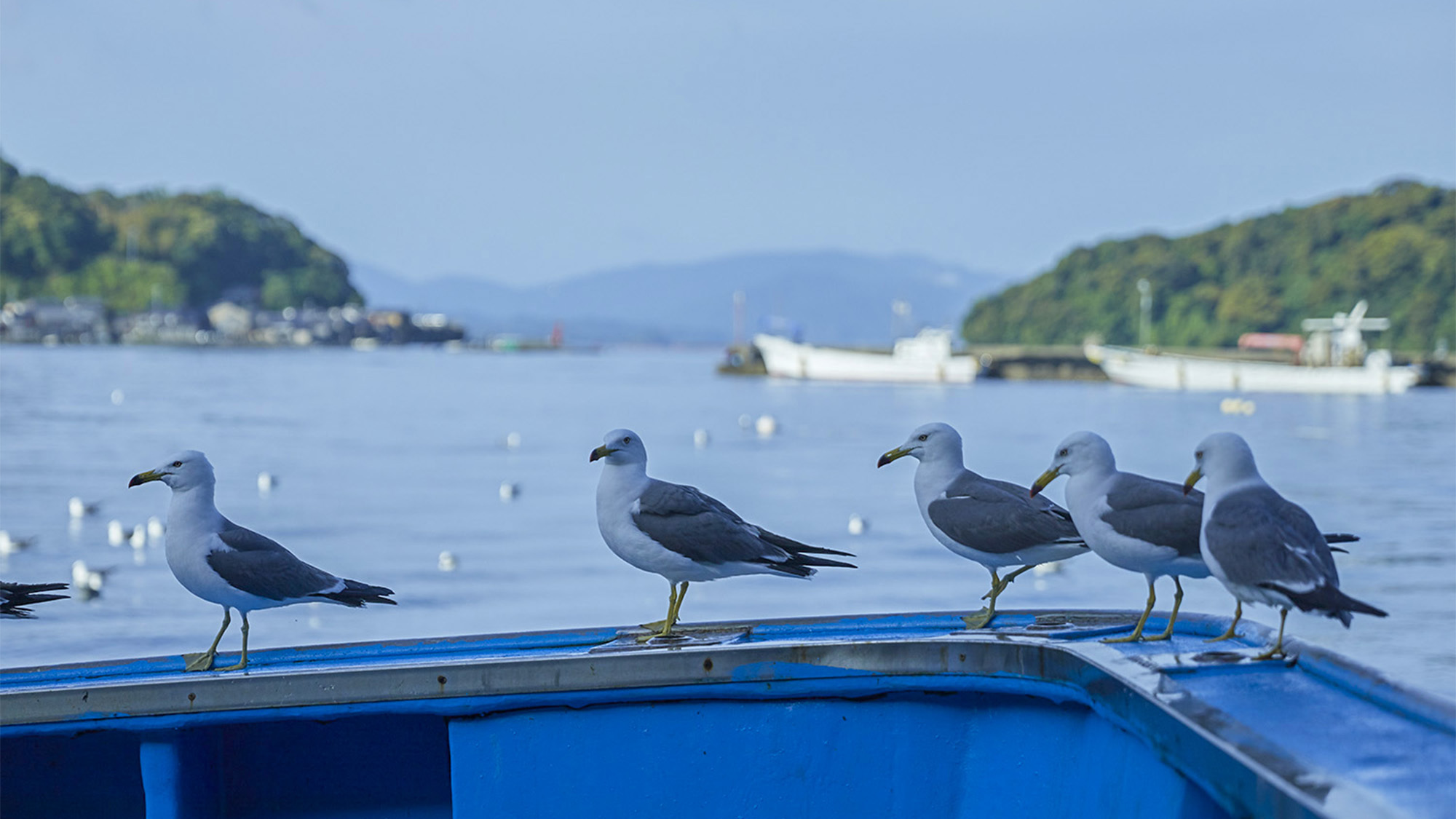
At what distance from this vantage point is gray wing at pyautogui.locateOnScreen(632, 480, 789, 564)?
165 inches

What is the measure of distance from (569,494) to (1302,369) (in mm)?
58539

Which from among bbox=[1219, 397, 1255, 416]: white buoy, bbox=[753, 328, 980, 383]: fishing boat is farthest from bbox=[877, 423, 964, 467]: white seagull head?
bbox=[753, 328, 980, 383]: fishing boat

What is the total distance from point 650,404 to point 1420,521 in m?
40.6

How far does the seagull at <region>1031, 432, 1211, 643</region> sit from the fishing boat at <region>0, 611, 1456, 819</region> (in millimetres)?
204

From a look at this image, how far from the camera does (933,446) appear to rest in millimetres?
4461

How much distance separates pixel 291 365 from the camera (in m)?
102

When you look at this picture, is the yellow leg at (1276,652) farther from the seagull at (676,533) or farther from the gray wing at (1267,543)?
the seagull at (676,533)

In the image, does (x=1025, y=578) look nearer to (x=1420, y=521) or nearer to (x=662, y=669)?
(x=1420, y=521)

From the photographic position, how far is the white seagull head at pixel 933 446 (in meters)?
4.44

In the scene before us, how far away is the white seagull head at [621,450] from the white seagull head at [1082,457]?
1.19 m

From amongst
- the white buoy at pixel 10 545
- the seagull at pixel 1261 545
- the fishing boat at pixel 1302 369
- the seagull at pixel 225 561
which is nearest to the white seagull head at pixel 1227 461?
the seagull at pixel 1261 545

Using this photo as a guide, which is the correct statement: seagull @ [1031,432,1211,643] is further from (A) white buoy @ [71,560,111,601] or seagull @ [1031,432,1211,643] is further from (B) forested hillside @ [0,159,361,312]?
(B) forested hillside @ [0,159,361,312]

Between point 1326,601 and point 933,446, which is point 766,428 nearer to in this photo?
point 933,446

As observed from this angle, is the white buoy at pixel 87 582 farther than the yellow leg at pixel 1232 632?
Yes
